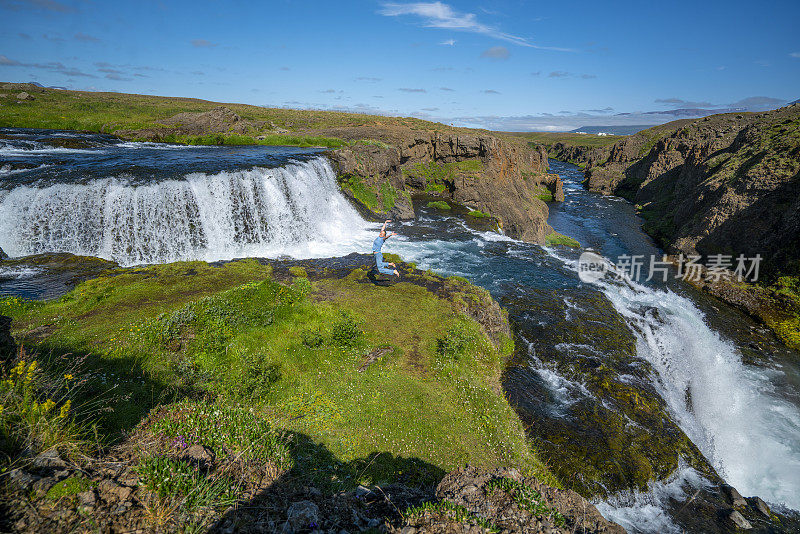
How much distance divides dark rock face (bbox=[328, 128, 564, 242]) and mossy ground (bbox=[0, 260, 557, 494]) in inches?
837

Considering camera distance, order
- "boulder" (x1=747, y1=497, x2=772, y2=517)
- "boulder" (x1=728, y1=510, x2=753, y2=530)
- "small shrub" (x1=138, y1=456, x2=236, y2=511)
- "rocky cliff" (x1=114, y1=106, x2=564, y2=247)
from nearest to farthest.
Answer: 1. "small shrub" (x1=138, y1=456, x2=236, y2=511)
2. "boulder" (x1=728, y1=510, x2=753, y2=530)
3. "boulder" (x1=747, y1=497, x2=772, y2=517)
4. "rocky cliff" (x1=114, y1=106, x2=564, y2=247)

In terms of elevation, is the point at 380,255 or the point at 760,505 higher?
the point at 380,255

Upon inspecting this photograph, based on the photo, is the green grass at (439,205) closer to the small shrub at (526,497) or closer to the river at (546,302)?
the river at (546,302)

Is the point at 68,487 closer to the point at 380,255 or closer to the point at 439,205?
the point at 380,255

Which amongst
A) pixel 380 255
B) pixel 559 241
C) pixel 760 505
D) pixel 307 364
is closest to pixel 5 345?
pixel 307 364

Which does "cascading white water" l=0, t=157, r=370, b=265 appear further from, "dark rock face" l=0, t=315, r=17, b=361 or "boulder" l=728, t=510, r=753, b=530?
"boulder" l=728, t=510, r=753, b=530

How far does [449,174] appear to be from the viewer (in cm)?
4147

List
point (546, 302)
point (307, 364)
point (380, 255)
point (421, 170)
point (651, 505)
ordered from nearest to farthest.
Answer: point (651, 505) < point (307, 364) < point (380, 255) < point (546, 302) < point (421, 170)

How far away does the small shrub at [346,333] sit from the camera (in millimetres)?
9984

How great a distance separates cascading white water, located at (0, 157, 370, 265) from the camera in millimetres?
16422

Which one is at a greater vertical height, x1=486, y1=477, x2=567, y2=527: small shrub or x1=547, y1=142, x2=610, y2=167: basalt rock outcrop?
x1=547, y1=142, x2=610, y2=167: basalt rock outcrop

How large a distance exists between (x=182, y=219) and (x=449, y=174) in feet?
98.2

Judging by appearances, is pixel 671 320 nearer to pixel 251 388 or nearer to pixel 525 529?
pixel 525 529

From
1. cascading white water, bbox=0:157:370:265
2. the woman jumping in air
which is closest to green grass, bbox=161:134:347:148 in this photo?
cascading white water, bbox=0:157:370:265
